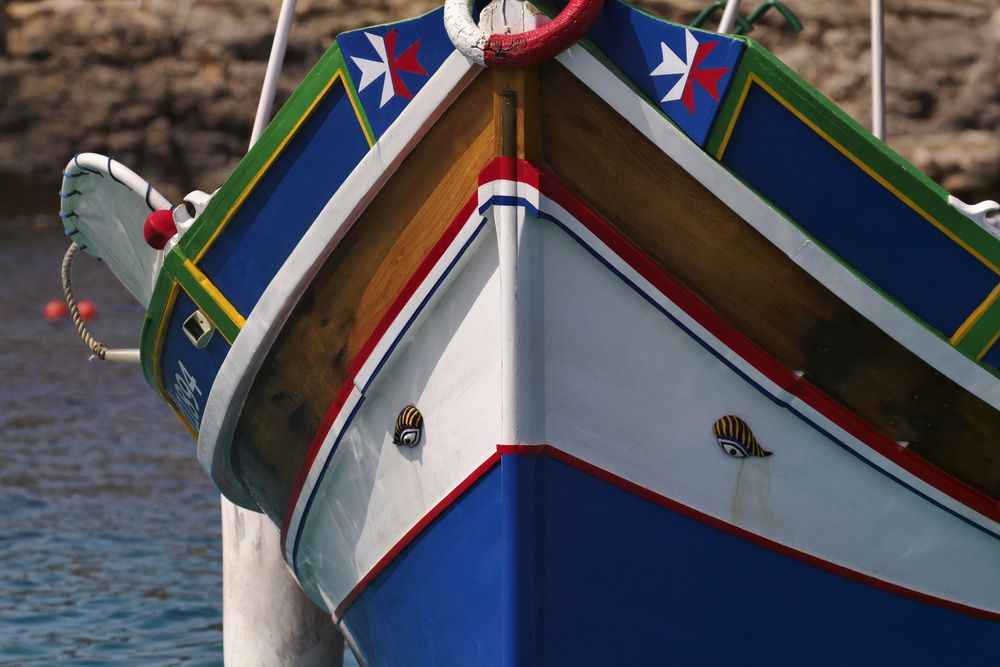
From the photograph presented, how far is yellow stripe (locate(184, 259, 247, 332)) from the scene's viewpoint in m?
5.73

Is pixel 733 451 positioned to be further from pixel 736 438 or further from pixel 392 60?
pixel 392 60

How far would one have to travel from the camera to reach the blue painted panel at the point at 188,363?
5.96 metres

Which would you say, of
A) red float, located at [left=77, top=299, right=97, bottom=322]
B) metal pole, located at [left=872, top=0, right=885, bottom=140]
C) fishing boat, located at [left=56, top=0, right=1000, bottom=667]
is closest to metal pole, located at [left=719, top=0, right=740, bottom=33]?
metal pole, located at [left=872, top=0, right=885, bottom=140]

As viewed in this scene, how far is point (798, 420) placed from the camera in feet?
17.1

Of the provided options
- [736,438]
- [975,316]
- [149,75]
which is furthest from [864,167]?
[149,75]

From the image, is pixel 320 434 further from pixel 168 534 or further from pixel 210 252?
pixel 168 534

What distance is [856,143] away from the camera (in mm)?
4930

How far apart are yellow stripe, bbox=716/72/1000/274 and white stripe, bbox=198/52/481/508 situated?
856 millimetres

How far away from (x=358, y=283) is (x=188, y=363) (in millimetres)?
1115

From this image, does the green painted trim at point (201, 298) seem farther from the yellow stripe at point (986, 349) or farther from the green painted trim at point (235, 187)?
the yellow stripe at point (986, 349)

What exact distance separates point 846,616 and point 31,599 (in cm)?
676

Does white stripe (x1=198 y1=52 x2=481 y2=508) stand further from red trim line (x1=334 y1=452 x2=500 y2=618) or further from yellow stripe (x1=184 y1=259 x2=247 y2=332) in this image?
red trim line (x1=334 y1=452 x2=500 y2=618)

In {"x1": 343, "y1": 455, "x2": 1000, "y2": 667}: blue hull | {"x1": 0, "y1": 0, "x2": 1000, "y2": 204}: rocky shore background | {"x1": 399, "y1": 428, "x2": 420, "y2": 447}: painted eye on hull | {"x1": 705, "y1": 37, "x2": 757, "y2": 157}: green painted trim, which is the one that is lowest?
{"x1": 343, "y1": 455, "x2": 1000, "y2": 667}: blue hull

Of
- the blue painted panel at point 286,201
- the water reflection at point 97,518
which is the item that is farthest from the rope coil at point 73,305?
the water reflection at point 97,518
